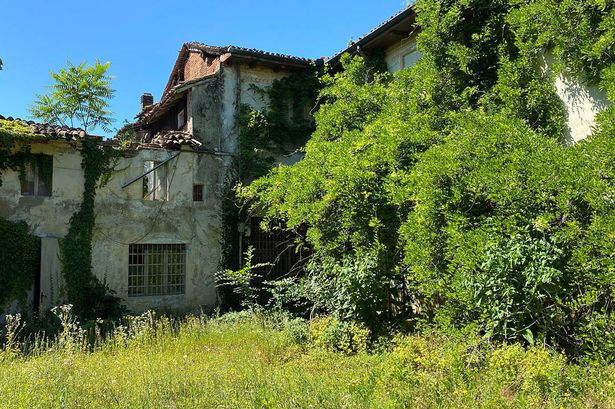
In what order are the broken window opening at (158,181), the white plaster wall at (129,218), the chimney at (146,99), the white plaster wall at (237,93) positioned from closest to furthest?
1. the white plaster wall at (129,218)
2. the broken window opening at (158,181)
3. the white plaster wall at (237,93)
4. the chimney at (146,99)

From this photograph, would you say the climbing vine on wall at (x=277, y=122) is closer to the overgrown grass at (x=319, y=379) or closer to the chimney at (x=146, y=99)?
the overgrown grass at (x=319, y=379)

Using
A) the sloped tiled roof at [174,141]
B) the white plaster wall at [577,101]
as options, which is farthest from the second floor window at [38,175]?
the white plaster wall at [577,101]

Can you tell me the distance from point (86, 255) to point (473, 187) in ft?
34.9

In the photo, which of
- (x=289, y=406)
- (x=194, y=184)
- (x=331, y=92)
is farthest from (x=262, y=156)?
(x=289, y=406)

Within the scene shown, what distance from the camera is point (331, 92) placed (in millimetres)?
13297

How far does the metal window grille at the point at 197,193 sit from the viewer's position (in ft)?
49.2

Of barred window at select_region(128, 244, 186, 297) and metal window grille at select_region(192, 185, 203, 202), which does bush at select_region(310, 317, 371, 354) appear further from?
metal window grille at select_region(192, 185, 203, 202)

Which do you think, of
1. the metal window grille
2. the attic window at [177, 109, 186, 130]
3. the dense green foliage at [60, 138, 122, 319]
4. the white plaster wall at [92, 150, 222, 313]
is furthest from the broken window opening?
the attic window at [177, 109, 186, 130]

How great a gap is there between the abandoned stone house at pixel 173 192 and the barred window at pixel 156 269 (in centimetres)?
3

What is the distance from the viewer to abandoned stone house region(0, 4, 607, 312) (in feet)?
42.1

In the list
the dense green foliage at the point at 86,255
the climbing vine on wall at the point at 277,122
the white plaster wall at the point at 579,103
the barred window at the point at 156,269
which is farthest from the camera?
the climbing vine on wall at the point at 277,122

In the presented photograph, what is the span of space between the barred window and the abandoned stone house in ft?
0.10

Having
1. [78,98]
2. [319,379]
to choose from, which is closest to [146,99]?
[78,98]

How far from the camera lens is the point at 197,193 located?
49.6ft
